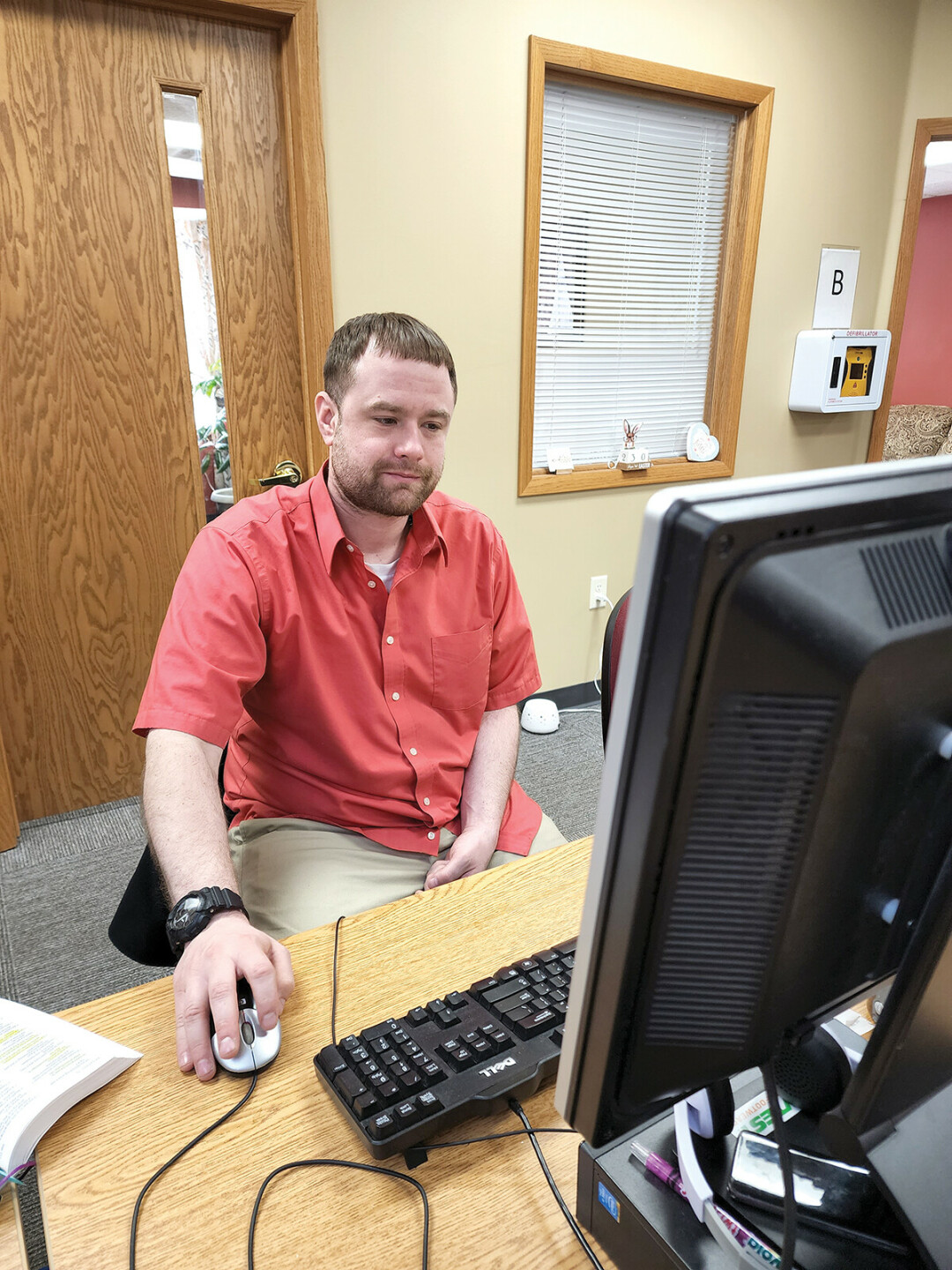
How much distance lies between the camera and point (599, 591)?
324 cm

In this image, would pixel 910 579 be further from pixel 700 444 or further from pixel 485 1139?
Answer: pixel 700 444

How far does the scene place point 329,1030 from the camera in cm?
75

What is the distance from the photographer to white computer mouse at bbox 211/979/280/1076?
71 centimetres

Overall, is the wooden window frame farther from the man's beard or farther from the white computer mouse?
the white computer mouse

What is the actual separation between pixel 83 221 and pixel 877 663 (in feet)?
7.76

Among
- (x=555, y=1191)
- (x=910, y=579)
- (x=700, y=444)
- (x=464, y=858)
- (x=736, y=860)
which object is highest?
(x=910, y=579)

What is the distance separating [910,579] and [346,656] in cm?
96

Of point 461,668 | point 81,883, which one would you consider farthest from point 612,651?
point 81,883

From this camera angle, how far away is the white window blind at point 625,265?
113 inches

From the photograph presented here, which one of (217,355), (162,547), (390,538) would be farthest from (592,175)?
(390,538)

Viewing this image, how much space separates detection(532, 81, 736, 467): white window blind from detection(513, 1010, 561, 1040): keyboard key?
253cm

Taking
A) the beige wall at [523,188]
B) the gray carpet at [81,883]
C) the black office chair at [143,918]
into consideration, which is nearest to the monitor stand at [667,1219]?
the black office chair at [143,918]

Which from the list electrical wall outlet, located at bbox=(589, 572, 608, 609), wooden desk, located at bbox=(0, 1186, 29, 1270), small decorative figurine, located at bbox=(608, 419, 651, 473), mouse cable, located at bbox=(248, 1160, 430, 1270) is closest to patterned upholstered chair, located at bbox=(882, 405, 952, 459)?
small decorative figurine, located at bbox=(608, 419, 651, 473)

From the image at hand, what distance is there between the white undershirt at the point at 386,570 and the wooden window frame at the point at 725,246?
1.61m
